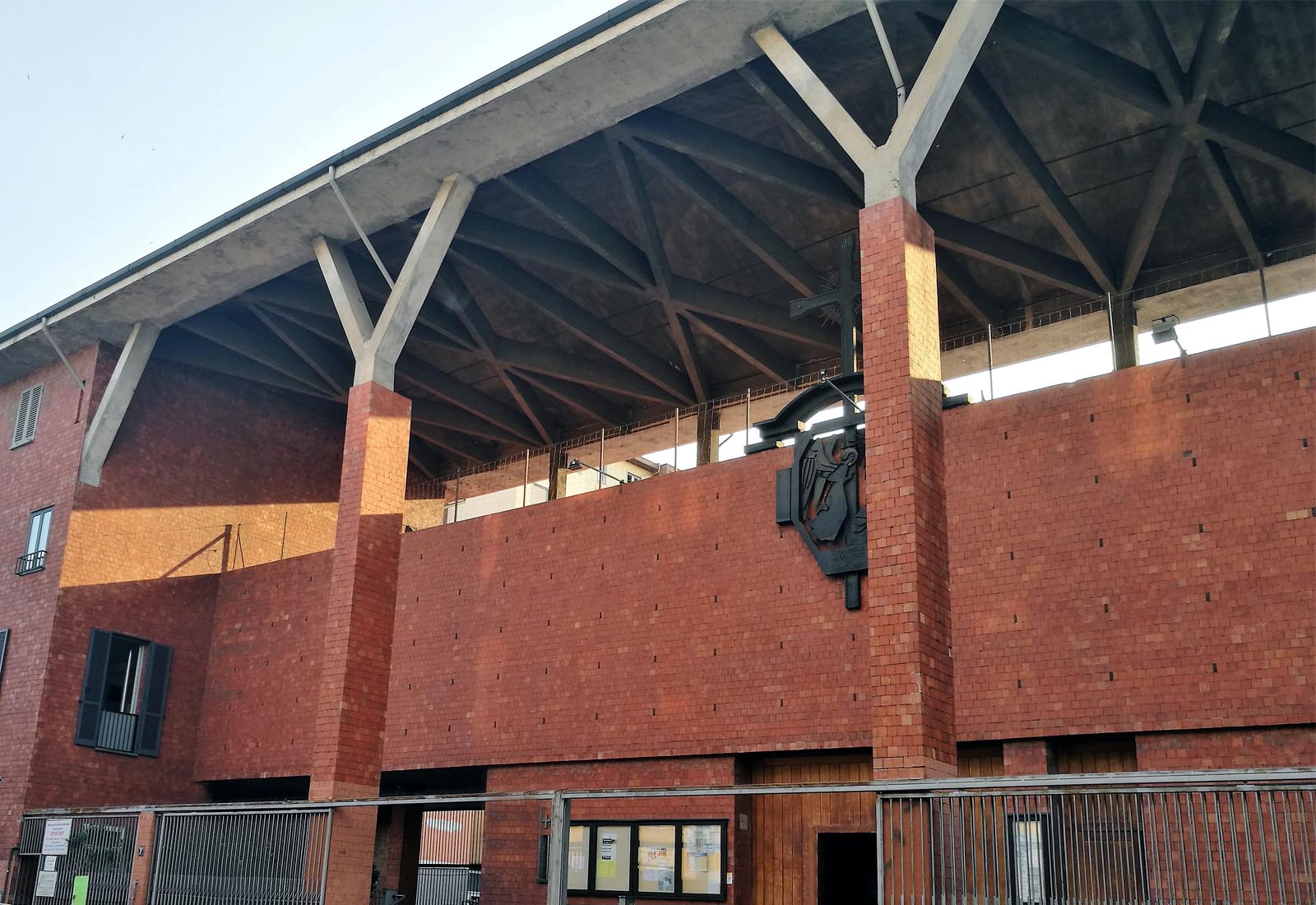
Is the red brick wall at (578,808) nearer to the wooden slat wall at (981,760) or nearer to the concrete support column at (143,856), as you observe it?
the wooden slat wall at (981,760)

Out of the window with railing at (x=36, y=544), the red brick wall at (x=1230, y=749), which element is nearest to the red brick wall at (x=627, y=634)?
the red brick wall at (x=1230, y=749)

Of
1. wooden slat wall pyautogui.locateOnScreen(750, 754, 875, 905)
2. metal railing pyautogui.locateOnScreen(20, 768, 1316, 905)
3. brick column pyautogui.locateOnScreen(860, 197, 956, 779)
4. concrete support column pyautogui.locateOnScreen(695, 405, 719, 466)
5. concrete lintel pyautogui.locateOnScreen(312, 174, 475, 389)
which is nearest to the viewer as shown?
metal railing pyautogui.locateOnScreen(20, 768, 1316, 905)

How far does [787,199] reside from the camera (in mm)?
19656

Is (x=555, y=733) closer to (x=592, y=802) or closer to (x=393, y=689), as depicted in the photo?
(x=592, y=802)

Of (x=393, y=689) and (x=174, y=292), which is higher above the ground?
(x=174, y=292)

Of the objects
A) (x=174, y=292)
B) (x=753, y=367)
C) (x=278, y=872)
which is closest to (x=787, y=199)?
(x=753, y=367)

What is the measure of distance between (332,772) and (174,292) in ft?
30.8

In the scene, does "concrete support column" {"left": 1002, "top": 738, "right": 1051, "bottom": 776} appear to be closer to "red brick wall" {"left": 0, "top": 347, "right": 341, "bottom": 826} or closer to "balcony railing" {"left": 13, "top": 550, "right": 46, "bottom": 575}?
"red brick wall" {"left": 0, "top": 347, "right": 341, "bottom": 826}

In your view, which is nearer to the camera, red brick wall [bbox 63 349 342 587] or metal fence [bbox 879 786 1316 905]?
metal fence [bbox 879 786 1316 905]

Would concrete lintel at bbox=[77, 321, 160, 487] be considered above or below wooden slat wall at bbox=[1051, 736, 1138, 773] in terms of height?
above

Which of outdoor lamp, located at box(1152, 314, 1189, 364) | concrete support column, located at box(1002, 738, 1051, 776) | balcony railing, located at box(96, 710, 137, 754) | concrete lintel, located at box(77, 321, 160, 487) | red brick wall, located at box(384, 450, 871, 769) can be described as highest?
concrete lintel, located at box(77, 321, 160, 487)

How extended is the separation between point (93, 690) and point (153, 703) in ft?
4.13

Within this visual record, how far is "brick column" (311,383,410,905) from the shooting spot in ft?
52.7

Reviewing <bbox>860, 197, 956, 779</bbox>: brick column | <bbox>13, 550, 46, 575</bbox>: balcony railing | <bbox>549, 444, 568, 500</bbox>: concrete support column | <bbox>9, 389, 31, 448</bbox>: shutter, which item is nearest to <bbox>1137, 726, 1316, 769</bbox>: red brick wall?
<bbox>860, 197, 956, 779</bbox>: brick column
